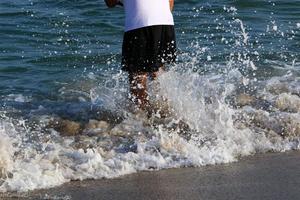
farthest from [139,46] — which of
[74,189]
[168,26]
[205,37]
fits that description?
[205,37]

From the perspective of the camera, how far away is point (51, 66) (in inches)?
387

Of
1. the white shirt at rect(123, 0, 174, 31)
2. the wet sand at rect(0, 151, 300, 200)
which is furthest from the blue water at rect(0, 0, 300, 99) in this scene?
the wet sand at rect(0, 151, 300, 200)

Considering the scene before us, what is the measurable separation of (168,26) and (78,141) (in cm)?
133

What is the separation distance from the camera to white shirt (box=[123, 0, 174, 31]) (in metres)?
6.92

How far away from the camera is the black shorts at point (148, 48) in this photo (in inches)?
278

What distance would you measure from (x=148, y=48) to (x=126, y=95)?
34.5 inches

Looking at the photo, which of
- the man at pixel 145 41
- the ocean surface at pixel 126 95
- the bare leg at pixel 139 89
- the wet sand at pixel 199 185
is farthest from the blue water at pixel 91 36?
the wet sand at pixel 199 185

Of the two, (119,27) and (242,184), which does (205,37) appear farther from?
(242,184)

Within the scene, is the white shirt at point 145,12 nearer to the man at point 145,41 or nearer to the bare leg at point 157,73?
the man at point 145,41

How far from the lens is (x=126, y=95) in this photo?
7914 millimetres

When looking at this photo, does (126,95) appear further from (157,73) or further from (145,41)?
(145,41)

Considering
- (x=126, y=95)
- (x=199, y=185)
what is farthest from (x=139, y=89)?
(x=199, y=185)

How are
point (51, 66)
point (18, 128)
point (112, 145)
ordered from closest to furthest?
point (112, 145) < point (18, 128) < point (51, 66)

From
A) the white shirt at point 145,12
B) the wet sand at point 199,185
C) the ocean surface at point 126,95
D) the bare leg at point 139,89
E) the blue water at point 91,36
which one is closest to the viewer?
the wet sand at point 199,185
